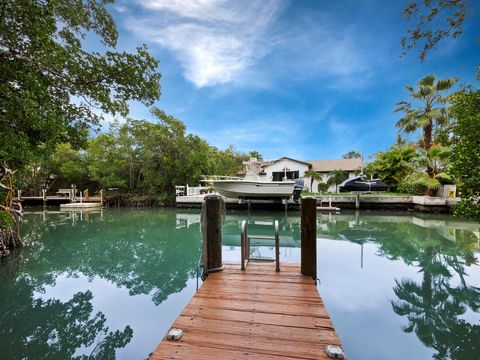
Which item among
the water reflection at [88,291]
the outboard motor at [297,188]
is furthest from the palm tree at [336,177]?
the water reflection at [88,291]

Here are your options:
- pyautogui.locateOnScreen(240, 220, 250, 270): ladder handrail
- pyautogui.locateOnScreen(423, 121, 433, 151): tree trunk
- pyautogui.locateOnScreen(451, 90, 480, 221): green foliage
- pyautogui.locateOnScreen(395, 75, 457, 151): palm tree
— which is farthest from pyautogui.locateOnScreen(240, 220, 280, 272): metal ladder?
pyautogui.locateOnScreen(423, 121, 433, 151): tree trunk

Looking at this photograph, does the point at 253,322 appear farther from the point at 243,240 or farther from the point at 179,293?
the point at 179,293

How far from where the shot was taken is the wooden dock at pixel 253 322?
166 centimetres

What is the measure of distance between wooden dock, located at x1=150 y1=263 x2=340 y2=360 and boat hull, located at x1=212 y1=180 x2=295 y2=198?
35.7 ft

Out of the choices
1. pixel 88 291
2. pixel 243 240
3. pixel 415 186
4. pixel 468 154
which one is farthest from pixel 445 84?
pixel 88 291

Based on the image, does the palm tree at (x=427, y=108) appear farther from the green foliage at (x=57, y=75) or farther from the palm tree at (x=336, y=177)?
the green foliage at (x=57, y=75)

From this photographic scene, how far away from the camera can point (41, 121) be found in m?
4.03

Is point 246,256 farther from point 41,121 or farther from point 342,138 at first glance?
point 342,138

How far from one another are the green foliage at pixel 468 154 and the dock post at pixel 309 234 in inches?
74.5

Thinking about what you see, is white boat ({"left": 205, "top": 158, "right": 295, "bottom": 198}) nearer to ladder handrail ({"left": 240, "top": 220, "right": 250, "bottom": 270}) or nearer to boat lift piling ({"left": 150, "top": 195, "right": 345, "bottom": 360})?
ladder handrail ({"left": 240, "top": 220, "right": 250, "bottom": 270})

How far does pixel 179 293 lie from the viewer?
414cm

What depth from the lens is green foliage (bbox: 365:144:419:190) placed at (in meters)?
18.0

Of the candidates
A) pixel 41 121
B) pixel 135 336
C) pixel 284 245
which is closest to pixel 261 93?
pixel 284 245

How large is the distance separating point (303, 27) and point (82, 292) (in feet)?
45.7
